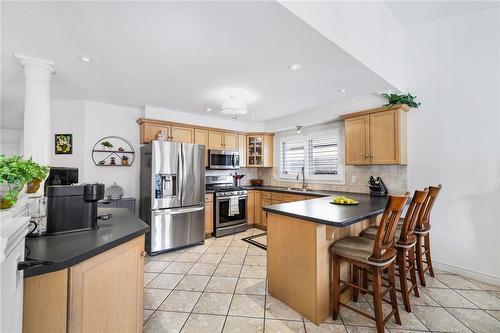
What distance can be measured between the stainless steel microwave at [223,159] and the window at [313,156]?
115 centimetres

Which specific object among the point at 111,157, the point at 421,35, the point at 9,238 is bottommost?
the point at 9,238

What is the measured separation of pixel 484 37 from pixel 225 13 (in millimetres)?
3185

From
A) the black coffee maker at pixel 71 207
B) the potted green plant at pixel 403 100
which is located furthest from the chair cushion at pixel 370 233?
the black coffee maker at pixel 71 207

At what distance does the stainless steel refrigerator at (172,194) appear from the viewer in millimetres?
3334

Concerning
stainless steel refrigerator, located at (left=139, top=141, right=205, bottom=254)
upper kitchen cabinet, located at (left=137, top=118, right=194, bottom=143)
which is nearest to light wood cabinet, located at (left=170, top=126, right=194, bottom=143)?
upper kitchen cabinet, located at (left=137, top=118, right=194, bottom=143)

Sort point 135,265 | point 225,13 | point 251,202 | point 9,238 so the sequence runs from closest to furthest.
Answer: point 9,238
point 135,265
point 225,13
point 251,202

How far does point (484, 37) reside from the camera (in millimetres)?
2568

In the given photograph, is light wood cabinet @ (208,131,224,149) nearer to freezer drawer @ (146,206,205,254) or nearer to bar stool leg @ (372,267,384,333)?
freezer drawer @ (146,206,205,254)

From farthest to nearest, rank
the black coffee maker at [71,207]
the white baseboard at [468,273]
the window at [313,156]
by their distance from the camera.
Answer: the window at [313,156], the white baseboard at [468,273], the black coffee maker at [71,207]

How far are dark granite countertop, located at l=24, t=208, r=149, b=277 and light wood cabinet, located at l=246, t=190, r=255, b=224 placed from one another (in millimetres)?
3289

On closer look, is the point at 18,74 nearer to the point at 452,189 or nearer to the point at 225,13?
the point at 225,13

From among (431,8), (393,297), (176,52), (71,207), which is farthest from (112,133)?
(431,8)

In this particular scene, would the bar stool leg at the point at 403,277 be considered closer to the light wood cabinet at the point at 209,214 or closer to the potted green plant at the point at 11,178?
the potted green plant at the point at 11,178

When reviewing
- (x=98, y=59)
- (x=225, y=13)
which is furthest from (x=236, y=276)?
(x=98, y=59)
